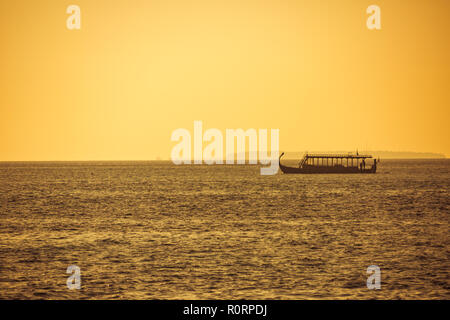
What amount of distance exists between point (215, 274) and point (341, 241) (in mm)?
11985

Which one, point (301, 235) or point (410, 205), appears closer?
point (301, 235)

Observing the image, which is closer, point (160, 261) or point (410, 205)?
Answer: point (160, 261)

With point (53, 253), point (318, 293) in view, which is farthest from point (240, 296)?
point (53, 253)

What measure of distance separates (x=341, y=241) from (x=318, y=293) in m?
12.7

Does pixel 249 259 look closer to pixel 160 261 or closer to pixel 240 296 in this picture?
pixel 160 261
